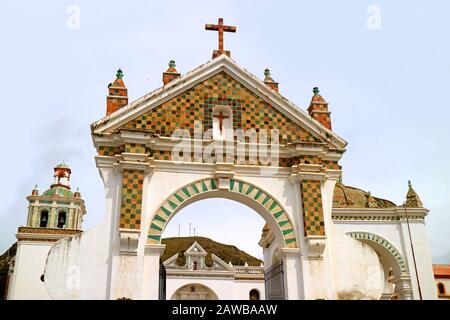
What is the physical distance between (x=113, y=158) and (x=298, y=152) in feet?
14.9

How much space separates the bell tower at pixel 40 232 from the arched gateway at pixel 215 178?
22867 millimetres

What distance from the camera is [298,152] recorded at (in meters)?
11.6

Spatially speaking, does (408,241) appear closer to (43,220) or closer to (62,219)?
(62,219)

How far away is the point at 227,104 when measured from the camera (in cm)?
1220

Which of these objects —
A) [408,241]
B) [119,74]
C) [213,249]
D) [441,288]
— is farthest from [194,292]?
[119,74]

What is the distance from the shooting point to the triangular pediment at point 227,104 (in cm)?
1172

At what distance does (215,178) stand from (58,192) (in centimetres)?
2778

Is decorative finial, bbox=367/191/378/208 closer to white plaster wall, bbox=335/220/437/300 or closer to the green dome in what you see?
white plaster wall, bbox=335/220/437/300

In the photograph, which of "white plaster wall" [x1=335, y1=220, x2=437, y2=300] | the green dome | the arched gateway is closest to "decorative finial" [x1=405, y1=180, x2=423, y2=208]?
"white plaster wall" [x1=335, y1=220, x2=437, y2=300]

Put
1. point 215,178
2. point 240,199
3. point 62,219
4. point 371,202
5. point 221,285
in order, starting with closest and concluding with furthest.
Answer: point 215,178 < point 240,199 < point 371,202 < point 62,219 < point 221,285

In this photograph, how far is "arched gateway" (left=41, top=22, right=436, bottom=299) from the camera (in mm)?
10172

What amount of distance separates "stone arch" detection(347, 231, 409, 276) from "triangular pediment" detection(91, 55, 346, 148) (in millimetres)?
9822
